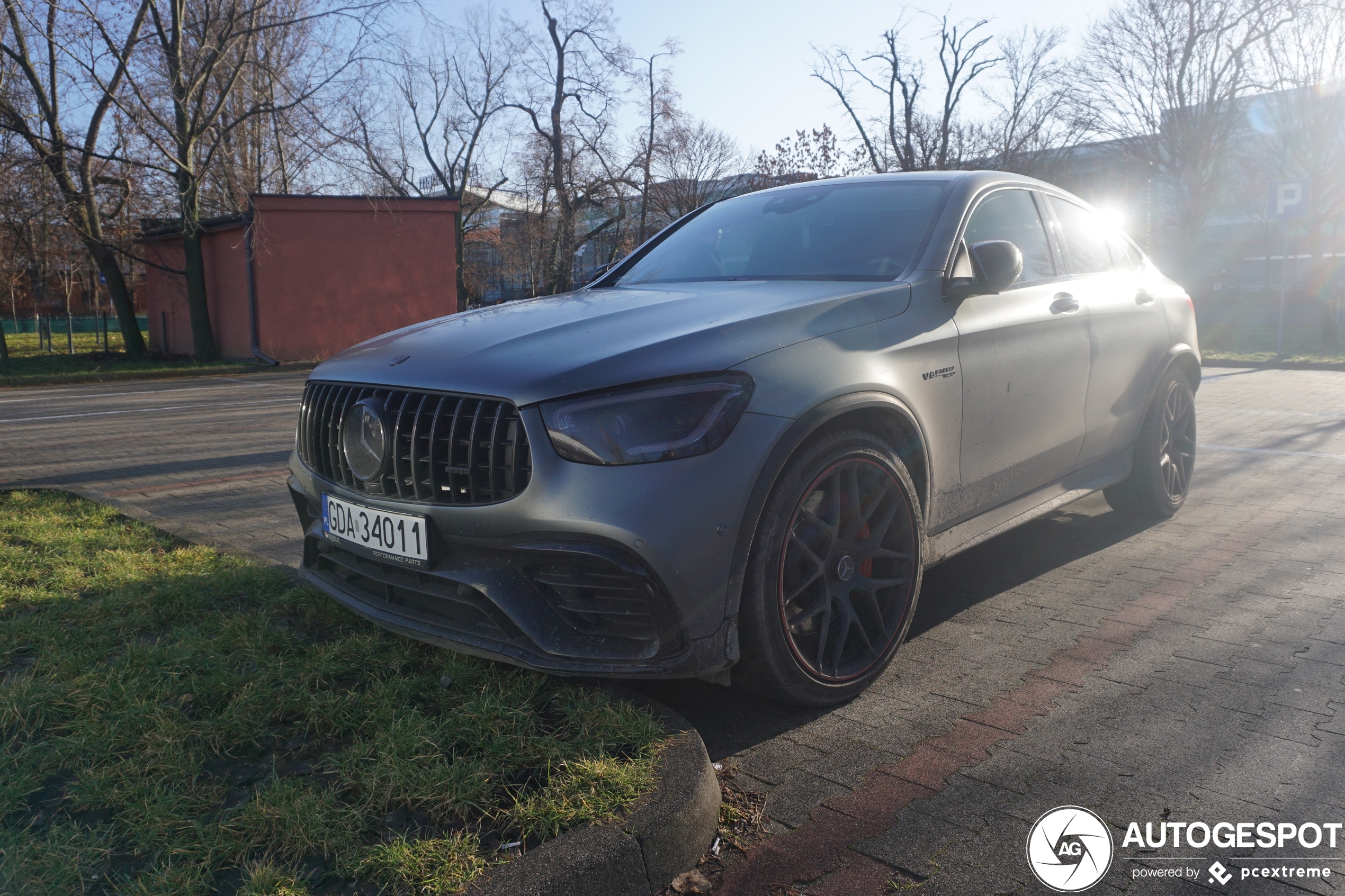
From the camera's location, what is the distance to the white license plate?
8.86 ft

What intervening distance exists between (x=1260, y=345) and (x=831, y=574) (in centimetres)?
2354

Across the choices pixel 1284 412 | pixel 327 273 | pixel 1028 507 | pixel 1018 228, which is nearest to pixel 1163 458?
pixel 1028 507

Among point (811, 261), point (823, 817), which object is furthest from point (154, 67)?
point (823, 817)

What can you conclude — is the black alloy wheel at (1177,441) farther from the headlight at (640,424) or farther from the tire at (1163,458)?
the headlight at (640,424)

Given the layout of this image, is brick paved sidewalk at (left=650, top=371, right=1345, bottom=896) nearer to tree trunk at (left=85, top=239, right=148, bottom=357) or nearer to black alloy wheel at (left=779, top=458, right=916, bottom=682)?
black alloy wheel at (left=779, top=458, right=916, bottom=682)

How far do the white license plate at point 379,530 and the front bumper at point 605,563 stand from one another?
0.05 metres

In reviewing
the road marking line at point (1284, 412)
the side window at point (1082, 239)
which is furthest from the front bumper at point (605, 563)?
the road marking line at point (1284, 412)

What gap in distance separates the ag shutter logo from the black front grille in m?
1.50

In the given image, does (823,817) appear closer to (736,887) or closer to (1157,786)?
(736,887)

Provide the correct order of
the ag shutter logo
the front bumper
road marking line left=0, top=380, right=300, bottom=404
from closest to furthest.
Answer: the ag shutter logo → the front bumper → road marking line left=0, top=380, right=300, bottom=404

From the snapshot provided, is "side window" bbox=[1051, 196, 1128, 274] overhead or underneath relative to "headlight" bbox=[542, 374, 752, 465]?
overhead

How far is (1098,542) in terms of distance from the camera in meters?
5.05

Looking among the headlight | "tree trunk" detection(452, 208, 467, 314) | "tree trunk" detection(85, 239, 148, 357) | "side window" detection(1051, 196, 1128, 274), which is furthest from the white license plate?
"tree trunk" detection(85, 239, 148, 357)

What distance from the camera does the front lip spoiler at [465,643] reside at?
8.22 feet
